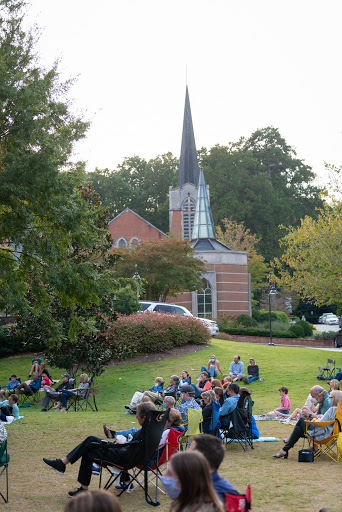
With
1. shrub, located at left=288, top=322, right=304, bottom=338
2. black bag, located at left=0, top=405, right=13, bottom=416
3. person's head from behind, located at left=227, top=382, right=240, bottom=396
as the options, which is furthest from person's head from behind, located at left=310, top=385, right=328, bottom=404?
shrub, located at left=288, top=322, right=304, bottom=338

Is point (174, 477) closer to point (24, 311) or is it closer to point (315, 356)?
point (24, 311)

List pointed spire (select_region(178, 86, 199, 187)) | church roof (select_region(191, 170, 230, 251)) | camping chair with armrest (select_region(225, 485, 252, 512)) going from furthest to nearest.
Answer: pointed spire (select_region(178, 86, 199, 187)) → church roof (select_region(191, 170, 230, 251)) → camping chair with armrest (select_region(225, 485, 252, 512))

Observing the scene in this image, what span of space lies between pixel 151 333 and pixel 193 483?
2138 centimetres

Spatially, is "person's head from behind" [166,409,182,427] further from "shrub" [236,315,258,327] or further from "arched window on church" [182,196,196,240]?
"arched window on church" [182,196,196,240]

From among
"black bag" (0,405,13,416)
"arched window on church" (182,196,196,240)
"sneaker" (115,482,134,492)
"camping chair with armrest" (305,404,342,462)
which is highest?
"arched window on church" (182,196,196,240)

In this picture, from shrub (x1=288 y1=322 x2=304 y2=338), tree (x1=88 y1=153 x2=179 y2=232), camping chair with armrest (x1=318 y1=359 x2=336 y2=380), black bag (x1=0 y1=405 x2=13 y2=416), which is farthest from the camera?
tree (x1=88 y1=153 x2=179 y2=232)

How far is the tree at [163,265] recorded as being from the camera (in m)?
36.4

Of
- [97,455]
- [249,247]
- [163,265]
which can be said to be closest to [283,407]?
[97,455]

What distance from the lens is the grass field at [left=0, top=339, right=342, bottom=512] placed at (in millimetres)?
7047

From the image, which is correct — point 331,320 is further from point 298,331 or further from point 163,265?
point 163,265

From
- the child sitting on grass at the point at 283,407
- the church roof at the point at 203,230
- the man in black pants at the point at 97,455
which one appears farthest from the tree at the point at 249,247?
the man in black pants at the point at 97,455

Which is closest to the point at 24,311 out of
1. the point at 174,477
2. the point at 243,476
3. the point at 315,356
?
the point at 243,476

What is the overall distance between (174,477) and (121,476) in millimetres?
4176

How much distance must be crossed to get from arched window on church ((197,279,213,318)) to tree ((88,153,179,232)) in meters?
30.2
